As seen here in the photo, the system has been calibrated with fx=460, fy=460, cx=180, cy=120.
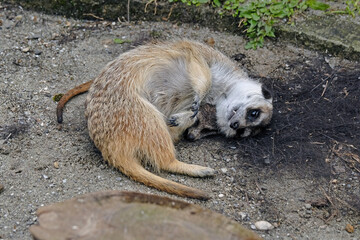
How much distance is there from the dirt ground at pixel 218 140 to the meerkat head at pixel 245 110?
0.30 ft

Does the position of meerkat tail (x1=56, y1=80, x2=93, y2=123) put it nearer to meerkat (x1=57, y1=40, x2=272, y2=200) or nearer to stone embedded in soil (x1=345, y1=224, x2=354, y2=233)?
meerkat (x1=57, y1=40, x2=272, y2=200)

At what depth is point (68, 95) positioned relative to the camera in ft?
12.1

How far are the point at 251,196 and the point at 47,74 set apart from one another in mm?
2116

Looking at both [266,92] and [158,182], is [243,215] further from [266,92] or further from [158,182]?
[266,92]

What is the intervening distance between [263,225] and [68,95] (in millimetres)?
1857

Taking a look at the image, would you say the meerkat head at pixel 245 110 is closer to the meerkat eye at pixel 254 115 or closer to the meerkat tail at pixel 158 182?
the meerkat eye at pixel 254 115

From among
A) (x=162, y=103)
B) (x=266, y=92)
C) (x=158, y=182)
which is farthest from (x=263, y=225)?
(x=162, y=103)

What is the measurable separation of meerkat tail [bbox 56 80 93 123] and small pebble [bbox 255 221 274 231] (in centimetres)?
168

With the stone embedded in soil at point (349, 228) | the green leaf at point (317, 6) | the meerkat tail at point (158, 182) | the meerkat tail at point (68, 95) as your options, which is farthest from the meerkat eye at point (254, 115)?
the green leaf at point (317, 6)

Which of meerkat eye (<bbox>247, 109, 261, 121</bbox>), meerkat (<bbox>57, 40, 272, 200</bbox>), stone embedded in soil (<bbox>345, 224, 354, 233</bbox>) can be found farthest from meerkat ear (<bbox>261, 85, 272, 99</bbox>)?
stone embedded in soil (<bbox>345, 224, 354, 233</bbox>)

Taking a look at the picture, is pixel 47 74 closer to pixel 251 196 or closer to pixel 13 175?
pixel 13 175

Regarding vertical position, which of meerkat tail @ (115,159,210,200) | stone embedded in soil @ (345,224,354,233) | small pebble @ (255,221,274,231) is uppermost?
meerkat tail @ (115,159,210,200)

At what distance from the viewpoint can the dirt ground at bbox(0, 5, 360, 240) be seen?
2934 mm

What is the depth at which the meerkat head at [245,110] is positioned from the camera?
361cm
